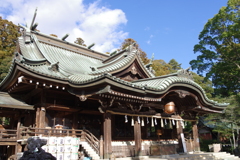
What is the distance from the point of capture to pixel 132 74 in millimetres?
17031

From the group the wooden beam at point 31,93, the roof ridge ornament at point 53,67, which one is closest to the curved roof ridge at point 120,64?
the roof ridge ornament at point 53,67

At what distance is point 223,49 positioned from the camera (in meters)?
28.8

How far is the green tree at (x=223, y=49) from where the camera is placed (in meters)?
27.5

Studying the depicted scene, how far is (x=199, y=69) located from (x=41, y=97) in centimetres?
2506

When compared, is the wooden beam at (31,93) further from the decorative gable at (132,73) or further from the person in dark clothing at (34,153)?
the person in dark clothing at (34,153)

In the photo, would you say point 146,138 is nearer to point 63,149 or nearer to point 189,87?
point 189,87

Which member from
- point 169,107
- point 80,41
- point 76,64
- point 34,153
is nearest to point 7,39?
point 80,41

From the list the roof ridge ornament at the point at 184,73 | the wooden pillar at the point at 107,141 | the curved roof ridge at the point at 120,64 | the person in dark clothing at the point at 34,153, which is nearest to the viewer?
the person in dark clothing at the point at 34,153

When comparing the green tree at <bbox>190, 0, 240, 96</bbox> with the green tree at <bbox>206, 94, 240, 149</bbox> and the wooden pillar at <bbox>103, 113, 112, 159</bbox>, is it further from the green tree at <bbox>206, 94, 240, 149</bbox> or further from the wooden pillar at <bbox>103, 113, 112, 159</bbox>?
the wooden pillar at <bbox>103, 113, 112, 159</bbox>

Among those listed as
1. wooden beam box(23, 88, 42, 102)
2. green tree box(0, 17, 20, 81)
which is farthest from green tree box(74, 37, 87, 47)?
wooden beam box(23, 88, 42, 102)

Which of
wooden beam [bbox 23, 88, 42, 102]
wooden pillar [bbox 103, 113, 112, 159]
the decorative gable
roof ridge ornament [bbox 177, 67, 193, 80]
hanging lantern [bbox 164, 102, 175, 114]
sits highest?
the decorative gable

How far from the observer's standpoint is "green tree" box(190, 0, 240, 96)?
27514 millimetres

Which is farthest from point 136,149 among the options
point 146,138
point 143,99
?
point 146,138

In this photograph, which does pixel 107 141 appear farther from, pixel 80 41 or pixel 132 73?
pixel 80 41
